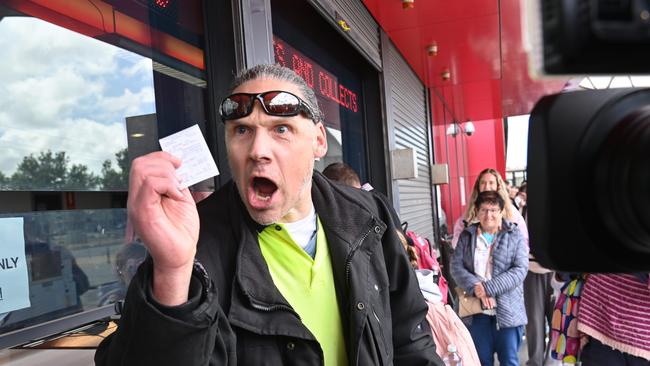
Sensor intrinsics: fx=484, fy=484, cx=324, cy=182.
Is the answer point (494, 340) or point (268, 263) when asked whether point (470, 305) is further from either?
point (268, 263)

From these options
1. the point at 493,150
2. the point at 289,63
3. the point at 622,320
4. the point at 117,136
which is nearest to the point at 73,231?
the point at 117,136

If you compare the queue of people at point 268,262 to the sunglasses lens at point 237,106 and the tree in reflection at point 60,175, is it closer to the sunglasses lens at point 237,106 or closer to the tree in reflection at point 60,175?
the sunglasses lens at point 237,106

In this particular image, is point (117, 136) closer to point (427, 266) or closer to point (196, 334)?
point (196, 334)

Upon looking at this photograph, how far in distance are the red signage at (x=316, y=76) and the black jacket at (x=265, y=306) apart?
7.06 ft

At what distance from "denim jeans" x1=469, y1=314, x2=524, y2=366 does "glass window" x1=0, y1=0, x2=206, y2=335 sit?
2927 mm

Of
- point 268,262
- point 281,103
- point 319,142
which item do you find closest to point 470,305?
point 319,142

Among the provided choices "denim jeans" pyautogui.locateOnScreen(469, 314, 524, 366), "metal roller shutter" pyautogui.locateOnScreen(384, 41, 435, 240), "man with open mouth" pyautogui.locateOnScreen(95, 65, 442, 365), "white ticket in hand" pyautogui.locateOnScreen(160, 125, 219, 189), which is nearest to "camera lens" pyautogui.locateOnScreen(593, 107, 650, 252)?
"man with open mouth" pyautogui.locateOnScreen(95, 65, 442, 365)

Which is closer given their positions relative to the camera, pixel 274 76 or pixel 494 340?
pixel 274 76

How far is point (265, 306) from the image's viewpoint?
1.39 m

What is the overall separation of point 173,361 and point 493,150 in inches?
682

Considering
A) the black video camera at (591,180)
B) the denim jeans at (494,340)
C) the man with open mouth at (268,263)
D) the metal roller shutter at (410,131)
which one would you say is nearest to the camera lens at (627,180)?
the black video camera at (591,180)

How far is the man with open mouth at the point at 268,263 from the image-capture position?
107 centimetres

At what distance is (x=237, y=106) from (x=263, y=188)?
0.29 metres

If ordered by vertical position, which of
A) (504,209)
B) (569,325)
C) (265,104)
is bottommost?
(569,325)
